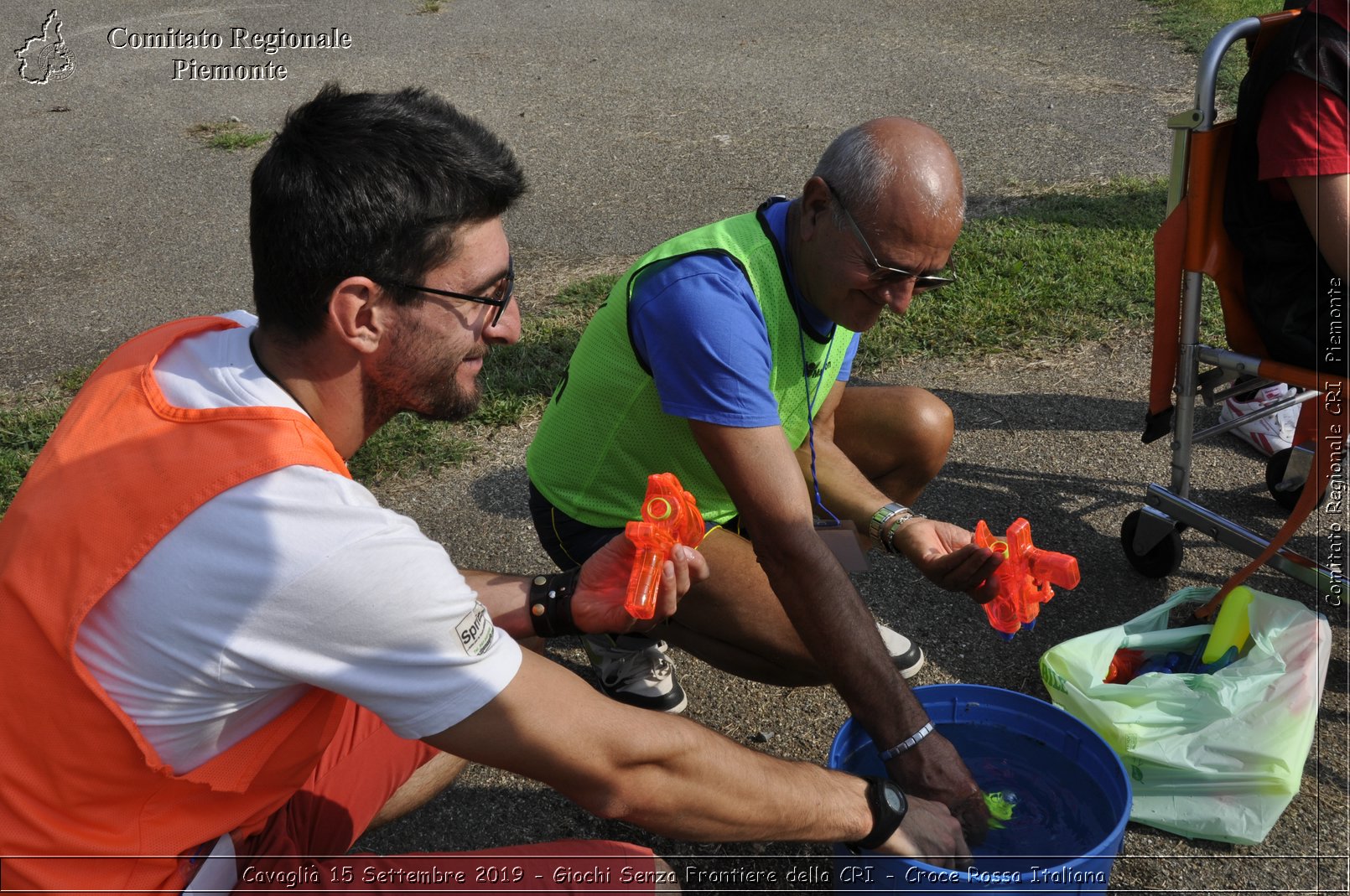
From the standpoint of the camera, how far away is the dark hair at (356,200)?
1767 mm

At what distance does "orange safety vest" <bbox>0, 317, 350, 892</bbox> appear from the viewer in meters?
1.53

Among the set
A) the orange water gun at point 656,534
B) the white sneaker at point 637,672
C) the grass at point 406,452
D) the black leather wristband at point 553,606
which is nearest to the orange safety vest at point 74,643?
the orange water gun at point 656,534

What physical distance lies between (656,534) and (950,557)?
832 mm

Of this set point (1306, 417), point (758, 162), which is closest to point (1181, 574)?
point (1306, 417)

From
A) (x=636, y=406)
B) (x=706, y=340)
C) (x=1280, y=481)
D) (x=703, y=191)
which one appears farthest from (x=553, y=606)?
(x=703, y=191)

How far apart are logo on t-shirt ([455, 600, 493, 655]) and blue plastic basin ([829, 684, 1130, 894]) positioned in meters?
0.82

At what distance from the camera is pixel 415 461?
A: 416 centimetres

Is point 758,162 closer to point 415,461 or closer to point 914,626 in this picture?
point 415,461

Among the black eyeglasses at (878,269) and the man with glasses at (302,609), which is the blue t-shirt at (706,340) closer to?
the black eyeglasses at (878,269)

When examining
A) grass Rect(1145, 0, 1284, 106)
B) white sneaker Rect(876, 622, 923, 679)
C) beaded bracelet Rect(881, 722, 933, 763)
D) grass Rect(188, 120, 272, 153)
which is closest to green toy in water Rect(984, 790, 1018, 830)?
beaded bracelet Rect(881, 722, 933, 763)

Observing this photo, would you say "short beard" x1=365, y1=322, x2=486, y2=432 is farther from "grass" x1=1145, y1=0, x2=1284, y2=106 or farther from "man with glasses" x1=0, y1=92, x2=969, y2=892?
"grass" x1=1145, y1=0, x2=1284, y2=106

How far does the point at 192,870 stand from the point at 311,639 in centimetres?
54

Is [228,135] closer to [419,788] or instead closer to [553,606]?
[419,788]

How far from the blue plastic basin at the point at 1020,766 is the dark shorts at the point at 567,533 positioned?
0.67 metres
